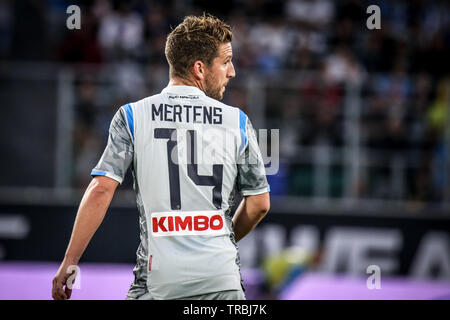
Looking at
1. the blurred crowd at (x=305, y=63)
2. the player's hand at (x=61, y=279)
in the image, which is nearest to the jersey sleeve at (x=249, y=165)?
the player's hand at (x=61, y=279)

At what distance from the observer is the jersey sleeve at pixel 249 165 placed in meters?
3.66

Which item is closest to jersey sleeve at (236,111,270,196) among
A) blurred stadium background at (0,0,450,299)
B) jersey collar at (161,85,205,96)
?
jersey collar at (161,85,205,96)

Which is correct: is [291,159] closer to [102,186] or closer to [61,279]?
[102,186]

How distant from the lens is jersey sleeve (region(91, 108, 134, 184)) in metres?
3.55

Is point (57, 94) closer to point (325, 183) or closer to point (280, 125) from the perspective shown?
point (280, 125)

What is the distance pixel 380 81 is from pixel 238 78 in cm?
197

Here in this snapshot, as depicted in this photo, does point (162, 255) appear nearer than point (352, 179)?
Yes

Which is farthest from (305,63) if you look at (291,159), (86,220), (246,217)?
(86,220)

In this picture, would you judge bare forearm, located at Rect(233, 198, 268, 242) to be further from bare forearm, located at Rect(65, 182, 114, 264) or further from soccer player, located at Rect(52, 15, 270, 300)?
bare forearm, located at Rect(65, 182, 114, 264)

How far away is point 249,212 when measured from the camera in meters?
3.79

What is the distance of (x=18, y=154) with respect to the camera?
423 inches

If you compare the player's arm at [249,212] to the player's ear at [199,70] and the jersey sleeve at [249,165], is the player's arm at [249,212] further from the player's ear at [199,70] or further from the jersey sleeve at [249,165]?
the player's ear at [199,70]

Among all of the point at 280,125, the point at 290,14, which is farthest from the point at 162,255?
the point at 290,14

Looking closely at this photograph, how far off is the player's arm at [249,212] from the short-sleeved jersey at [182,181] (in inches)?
5.9
